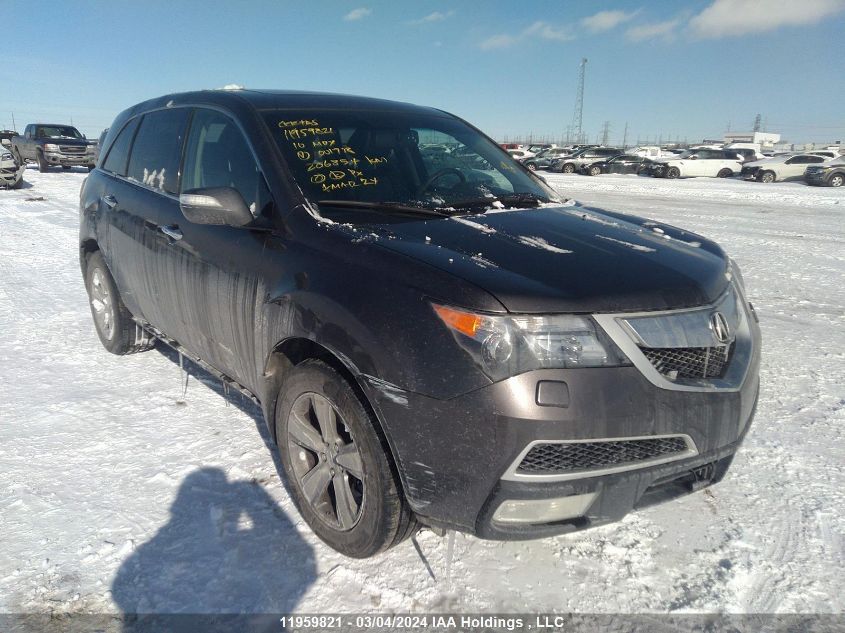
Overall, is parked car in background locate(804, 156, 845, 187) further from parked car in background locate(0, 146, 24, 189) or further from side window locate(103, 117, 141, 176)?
parked car in background locate(0, 146, 24, 189)

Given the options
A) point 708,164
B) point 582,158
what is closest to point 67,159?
point 582,158

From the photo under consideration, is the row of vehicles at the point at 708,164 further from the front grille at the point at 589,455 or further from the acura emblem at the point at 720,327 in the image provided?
the front grille at the point at 589,455

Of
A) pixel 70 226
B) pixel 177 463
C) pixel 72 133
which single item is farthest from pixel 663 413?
pixel 72 133

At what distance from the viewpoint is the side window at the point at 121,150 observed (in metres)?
4.27

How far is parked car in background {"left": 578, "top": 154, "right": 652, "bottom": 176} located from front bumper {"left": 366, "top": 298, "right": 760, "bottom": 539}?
31067 millimetres

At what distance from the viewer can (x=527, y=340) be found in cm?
190

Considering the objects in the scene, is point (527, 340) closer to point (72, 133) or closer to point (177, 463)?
point (177, 463)

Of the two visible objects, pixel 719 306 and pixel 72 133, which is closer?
pixel 719 306

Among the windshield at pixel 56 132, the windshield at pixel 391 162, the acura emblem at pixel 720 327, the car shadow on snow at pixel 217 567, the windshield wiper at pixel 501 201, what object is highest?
the windshield at pixel 56 132

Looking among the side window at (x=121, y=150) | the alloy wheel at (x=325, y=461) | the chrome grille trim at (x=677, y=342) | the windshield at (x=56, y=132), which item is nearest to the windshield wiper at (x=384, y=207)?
the alloy wheel at (x=325, y=461)

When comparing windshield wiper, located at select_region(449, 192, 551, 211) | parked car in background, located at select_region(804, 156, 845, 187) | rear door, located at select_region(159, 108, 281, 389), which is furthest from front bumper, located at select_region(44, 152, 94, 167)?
parked car in background, located at select_region(804, 156, 845, 187)

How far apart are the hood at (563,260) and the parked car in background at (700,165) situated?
2853cm

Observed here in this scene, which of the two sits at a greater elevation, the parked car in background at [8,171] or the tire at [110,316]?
the parked car in background at [8,171]

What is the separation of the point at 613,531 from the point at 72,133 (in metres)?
27.1
